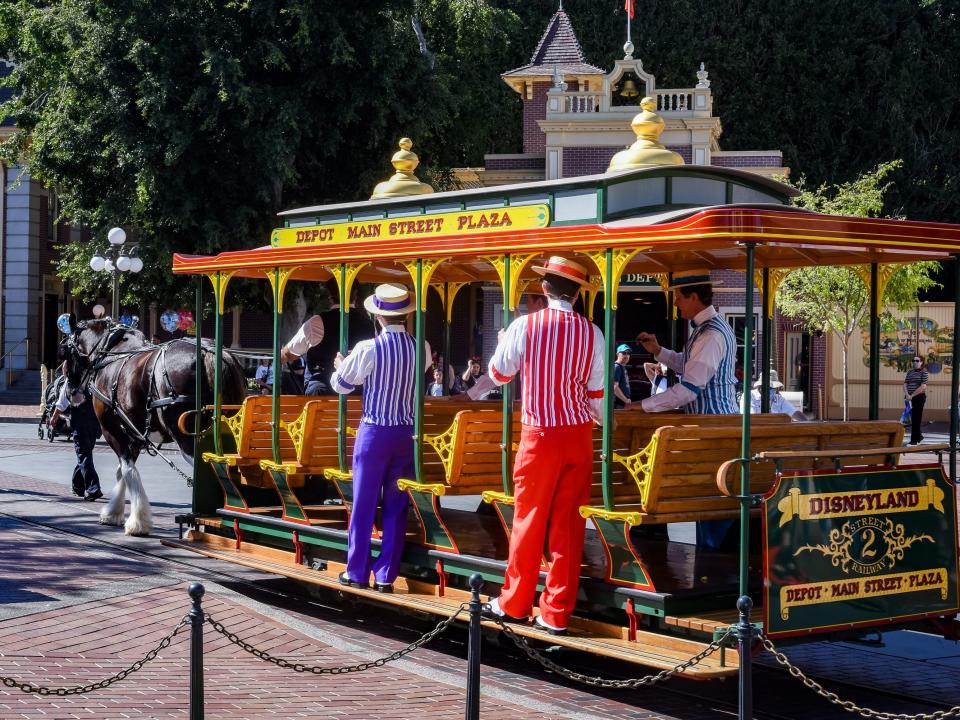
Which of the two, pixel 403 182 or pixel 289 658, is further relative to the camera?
pixel 403 182

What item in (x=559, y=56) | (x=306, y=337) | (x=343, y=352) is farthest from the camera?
(x=559, y=56)

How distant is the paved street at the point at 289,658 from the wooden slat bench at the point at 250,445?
0.72 meters

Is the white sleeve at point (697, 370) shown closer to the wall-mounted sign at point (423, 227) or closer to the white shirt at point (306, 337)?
the wall-mounted sign at point (423, 227)

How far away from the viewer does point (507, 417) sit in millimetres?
7176

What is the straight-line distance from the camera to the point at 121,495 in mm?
11633

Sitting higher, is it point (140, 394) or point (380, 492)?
point (140, 394)

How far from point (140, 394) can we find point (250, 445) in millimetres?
2738

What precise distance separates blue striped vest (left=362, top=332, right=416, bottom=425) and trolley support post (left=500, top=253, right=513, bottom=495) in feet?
2.48

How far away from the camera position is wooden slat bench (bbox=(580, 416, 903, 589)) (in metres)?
6.27

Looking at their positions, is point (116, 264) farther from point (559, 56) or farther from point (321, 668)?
point (321, 668)

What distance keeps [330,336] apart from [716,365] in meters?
28.9

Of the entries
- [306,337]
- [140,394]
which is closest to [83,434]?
[140,394]

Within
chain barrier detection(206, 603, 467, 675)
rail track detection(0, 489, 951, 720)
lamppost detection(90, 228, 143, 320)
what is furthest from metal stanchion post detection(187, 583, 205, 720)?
lamppost detection(90, 228, 143, 320)

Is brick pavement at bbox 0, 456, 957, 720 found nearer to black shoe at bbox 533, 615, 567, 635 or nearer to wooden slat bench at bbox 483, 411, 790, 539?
black shoe at bbox 533, 615, 567, 635
